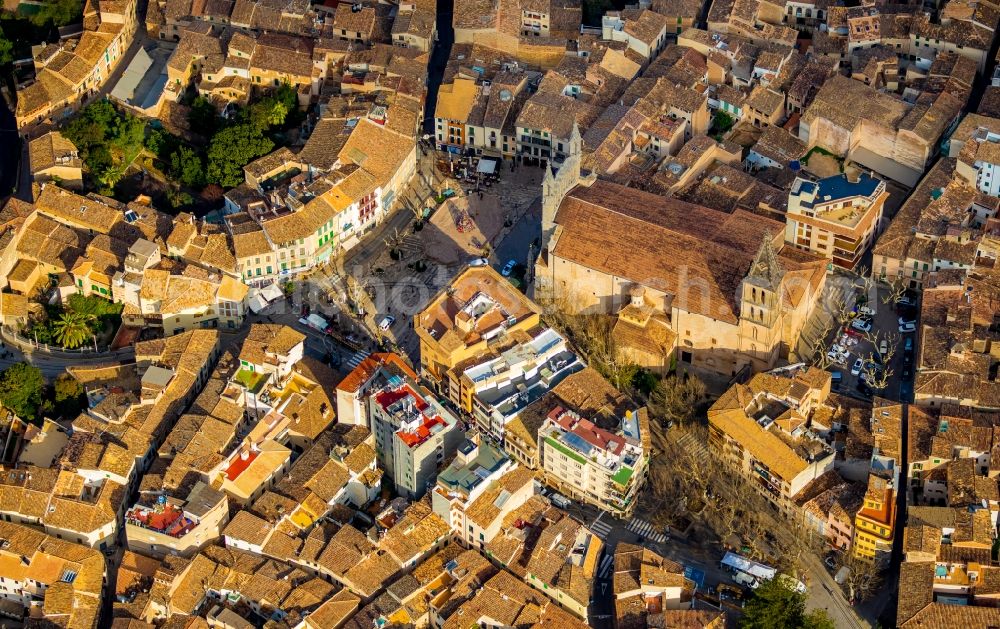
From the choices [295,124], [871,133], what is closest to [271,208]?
[295,124]

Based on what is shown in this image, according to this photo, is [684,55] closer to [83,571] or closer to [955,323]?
[955,323]

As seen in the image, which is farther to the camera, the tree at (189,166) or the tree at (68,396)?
the tree at (189,166)

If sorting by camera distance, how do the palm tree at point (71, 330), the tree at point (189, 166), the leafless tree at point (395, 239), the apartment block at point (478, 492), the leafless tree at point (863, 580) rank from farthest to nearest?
the tree at point (189, 166) → the leafless tree at point (395, 239) → the palm tree at point (71, 330) → the apartment block at point (478, 492) → the leafless tree at point (863, 580)

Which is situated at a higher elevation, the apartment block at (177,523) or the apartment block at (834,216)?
the apartment block at (834,216)

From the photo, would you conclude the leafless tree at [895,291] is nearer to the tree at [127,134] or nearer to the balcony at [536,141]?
the balcony at [536,141]

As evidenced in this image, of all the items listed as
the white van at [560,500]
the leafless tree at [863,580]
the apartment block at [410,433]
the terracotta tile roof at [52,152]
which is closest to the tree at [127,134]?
the terracotta tile roof at [52,152]

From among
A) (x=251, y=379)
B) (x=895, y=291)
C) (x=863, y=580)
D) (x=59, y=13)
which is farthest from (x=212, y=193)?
(x=863, y=580)
